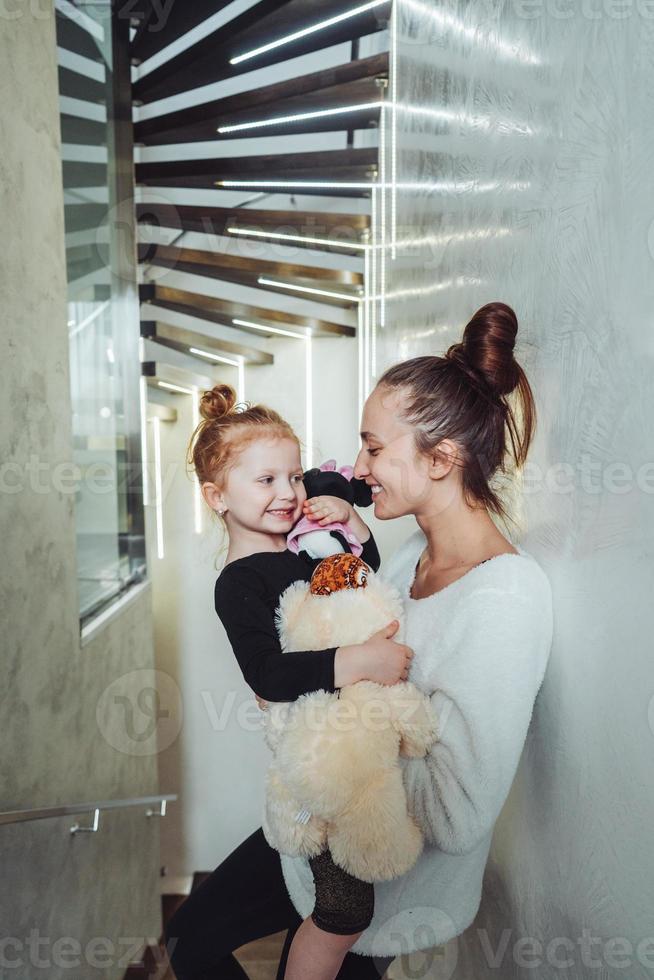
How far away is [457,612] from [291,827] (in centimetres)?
37

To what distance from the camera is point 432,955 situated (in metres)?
1.64

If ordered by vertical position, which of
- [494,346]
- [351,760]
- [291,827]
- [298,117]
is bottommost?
[291,827]

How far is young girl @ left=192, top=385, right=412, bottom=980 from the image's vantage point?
3.13 feet

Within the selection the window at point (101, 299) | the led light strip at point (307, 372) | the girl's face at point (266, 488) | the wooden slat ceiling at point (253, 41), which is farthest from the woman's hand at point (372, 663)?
the led light strip at point (307, 372)

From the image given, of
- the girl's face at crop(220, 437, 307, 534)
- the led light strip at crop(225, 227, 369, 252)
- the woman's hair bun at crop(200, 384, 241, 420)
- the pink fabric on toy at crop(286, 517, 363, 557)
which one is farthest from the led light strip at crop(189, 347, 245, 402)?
the pink fabric on toy at crop(286, 517, 363, 557)

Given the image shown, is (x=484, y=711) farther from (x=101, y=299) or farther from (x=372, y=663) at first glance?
(x=101, y=299)

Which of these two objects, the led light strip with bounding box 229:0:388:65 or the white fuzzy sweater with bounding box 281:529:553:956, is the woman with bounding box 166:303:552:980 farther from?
the led light strip with bounding box 229:0:388:65

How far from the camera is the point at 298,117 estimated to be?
3.25 meters

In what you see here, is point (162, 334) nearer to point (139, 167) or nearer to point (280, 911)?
point (139, 167)

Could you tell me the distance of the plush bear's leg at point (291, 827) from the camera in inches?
37.8

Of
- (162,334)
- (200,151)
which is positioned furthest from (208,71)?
(200,151)

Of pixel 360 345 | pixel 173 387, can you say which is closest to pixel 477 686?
pixel 173 387

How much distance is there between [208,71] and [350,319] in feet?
5.08

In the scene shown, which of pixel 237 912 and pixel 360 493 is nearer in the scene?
pixel 237 912
